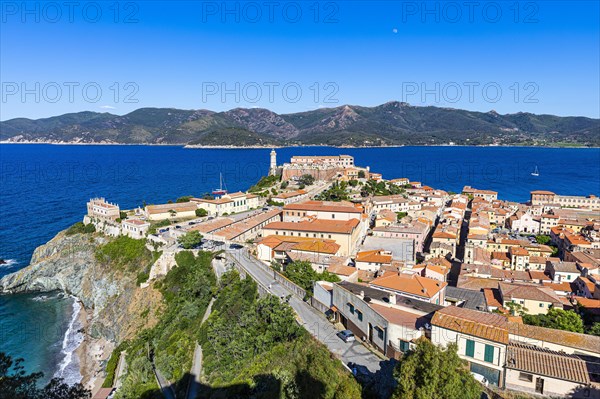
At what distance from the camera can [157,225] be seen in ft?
169

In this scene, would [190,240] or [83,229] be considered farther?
[83,229]

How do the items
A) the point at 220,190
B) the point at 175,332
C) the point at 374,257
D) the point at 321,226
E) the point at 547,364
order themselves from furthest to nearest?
1. the point at 220,190
2. the point at 321,226
3. the point at 374,257
4. the point at 175,332
5. the point at 547,364

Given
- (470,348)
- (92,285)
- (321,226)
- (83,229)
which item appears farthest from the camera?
(83,229)

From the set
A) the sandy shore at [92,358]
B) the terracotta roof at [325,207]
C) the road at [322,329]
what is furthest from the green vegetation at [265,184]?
the road at [322,329]

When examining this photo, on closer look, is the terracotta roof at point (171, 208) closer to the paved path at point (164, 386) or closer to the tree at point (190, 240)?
the tree at point (190, 240)

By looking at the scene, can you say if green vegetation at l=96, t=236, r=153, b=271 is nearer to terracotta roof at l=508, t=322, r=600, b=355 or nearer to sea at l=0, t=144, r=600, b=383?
→ sea at l=0, t=144, r=600, b=383

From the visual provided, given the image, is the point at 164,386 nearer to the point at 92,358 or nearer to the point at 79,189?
the point at 92,358

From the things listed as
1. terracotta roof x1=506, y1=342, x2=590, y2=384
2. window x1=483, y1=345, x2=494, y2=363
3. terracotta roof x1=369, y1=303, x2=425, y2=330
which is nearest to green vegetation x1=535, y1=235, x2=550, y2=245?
terracotta roof x1=369, y1=303, x2=425, y2=330

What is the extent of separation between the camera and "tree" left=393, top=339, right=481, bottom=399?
1170cm

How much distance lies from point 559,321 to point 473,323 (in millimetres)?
12918

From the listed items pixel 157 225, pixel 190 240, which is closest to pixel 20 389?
pixel 190 240

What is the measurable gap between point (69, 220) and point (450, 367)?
257 ft

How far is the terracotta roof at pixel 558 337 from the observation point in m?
18.3

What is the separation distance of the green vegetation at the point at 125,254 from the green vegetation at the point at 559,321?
126 ft
